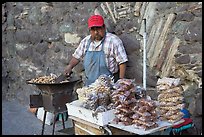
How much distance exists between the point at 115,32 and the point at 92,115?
1.89 metres

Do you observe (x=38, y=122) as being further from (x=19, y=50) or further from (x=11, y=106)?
(x=19, y=50)

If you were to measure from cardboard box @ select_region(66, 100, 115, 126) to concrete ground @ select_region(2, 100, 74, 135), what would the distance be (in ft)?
4.27

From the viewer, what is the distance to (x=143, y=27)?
4.25 metres

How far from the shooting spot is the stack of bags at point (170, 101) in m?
3.00

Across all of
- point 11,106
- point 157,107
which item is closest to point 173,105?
point 157,107

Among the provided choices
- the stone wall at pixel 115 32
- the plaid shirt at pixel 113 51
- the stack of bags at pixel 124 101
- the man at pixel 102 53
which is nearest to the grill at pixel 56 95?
the man at pixel 102 53

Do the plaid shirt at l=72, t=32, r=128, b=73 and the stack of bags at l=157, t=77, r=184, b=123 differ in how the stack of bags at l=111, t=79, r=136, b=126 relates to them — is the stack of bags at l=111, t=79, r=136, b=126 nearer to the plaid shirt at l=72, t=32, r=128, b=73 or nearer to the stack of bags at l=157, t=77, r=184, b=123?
the stack of bags at l=157, t=77, r=184, b=123

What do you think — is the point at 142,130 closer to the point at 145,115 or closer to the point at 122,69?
the point at 145,115

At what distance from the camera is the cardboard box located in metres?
2.96

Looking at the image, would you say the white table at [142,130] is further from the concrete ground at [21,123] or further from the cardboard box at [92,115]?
the concrete ground at [21,123]

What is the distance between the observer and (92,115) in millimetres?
3025

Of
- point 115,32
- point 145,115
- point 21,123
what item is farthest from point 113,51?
point 21,123

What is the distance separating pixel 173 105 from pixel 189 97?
2.64 feet

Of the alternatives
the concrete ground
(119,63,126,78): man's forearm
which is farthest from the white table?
the concrete ground
